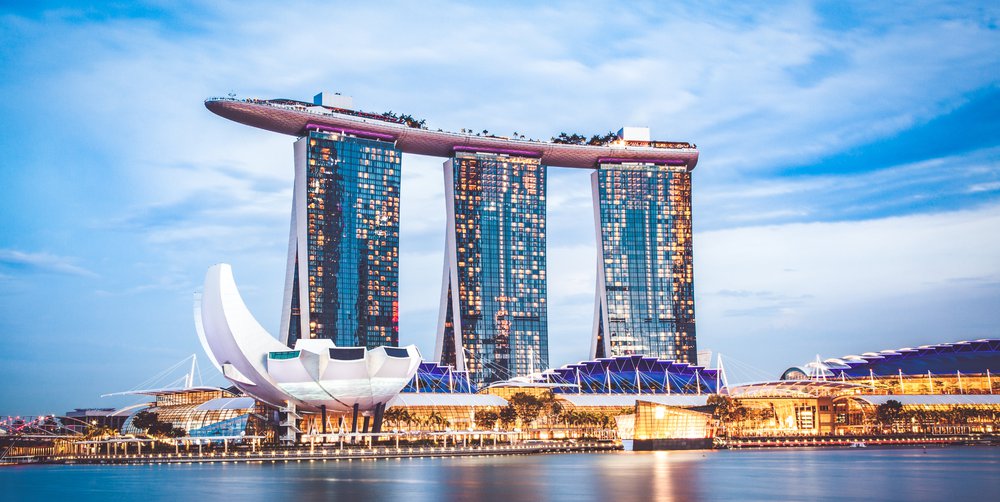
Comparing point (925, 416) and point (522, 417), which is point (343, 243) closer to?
point (522, 417)

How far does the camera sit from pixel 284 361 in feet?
385

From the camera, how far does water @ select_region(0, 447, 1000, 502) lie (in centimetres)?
6278

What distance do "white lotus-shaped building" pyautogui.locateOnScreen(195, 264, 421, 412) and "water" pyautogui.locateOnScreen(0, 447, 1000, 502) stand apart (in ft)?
52.8

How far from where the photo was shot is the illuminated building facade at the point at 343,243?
586 feet

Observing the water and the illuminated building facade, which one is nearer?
the water

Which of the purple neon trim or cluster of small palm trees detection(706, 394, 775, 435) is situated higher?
the purple neon trim

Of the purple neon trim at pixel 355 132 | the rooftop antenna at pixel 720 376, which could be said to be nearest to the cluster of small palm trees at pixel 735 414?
the rooftop antenna at pixel 720 376

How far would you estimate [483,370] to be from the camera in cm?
19462

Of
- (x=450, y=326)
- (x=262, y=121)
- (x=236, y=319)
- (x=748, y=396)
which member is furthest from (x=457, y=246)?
(x=236, y=319)

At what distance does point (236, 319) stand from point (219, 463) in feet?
55.3

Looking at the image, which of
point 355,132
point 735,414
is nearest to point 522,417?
point 735,414

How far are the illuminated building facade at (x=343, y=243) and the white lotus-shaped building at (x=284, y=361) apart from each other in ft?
174

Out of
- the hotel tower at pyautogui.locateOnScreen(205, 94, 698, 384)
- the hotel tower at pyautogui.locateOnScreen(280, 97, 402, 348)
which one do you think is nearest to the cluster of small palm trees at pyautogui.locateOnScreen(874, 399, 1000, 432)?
the hotel tower at pyautogui.locateOnScreen(205, 94, 698, 384)

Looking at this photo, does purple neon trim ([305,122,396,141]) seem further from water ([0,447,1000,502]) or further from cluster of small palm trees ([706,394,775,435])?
water ([0,447,1000,502])
